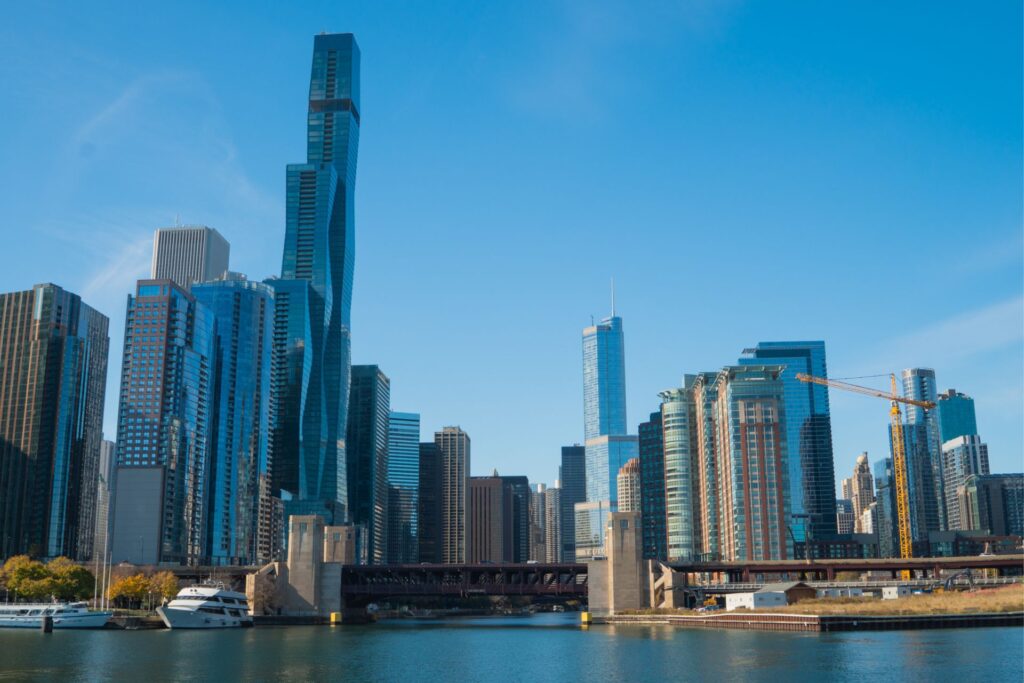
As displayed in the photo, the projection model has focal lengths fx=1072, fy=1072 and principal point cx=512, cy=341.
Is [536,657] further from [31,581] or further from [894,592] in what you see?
[31,581]

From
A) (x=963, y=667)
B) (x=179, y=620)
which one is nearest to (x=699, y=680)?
(x=963, y=667)

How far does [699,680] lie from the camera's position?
82.8 meters

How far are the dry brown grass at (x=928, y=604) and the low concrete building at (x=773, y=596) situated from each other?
2508 mm

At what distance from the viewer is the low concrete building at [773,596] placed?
164000 millimetres

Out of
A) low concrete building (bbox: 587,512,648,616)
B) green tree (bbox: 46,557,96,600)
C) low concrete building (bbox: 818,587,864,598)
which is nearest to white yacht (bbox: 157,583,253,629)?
green tree (bbox: 46,557,96,600)

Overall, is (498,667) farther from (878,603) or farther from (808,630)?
(878,603)

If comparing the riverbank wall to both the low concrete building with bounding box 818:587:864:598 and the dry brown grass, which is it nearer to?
the dry brown grass

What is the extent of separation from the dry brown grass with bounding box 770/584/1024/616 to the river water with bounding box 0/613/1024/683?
15.3 m

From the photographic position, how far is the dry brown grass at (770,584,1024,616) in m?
146

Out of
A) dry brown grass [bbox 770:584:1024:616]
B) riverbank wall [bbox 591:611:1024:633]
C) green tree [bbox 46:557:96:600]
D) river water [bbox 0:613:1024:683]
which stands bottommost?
river water [bbox 0:613:1024:683]

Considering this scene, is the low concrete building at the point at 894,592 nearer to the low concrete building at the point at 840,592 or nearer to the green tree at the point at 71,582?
the low concrete building at the point at 840,592

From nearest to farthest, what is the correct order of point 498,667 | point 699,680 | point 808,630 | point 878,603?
point 699,680 → point 498,667 → point 808,630 → point 878,603

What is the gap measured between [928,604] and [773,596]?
22.7 m

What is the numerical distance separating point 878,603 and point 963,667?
76018mm
